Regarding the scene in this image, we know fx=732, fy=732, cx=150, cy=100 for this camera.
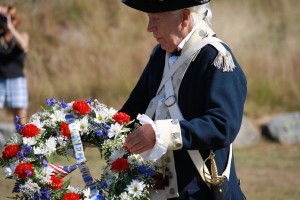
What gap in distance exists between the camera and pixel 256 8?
16.5 m

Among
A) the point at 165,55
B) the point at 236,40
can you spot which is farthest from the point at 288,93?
the point at 165,55

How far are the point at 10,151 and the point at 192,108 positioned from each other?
1.01 metres

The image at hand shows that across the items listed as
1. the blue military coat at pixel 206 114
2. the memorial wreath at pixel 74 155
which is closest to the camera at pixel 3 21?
the memorial wreath at pixel 74 155

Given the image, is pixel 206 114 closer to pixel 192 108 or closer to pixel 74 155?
pixel 192 108

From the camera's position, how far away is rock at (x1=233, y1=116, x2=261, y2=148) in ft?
A: 40.2

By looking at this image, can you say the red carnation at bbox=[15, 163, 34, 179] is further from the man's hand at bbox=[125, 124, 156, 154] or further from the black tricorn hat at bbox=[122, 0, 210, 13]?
the black tricorn hat at bbox=[122, 0, 210, 13]

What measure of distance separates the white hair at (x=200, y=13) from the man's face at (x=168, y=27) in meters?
0.07

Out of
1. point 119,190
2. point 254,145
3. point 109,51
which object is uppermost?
point 119,190

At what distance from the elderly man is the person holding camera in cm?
701

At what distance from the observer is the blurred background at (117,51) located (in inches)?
546

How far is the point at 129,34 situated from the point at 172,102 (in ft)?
37.7

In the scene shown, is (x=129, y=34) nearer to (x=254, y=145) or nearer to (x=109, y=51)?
(x=109, y=51)

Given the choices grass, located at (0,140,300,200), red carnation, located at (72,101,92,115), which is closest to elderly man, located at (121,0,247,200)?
red carnation, located at (72,101,92,115)

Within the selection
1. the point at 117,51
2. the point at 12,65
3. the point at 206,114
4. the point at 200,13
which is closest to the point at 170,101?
the point at 206,114
